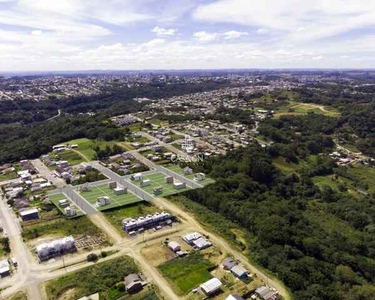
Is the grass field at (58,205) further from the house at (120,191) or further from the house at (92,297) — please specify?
the house at (92,297)

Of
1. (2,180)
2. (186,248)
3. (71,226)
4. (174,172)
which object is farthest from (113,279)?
(2,180)

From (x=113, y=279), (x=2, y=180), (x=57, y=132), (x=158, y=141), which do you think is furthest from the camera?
(x=57, y=132)

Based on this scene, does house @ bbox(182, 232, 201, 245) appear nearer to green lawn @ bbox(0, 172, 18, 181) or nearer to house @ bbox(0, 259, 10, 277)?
house @ bbox(0, 259, 10, 277)

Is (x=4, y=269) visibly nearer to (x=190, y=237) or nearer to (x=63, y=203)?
(x=63, y=203)

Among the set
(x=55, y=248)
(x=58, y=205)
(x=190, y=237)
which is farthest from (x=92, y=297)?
(x=58, y=205)

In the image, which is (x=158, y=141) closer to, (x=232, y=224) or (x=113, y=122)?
(x=113, y=122)
